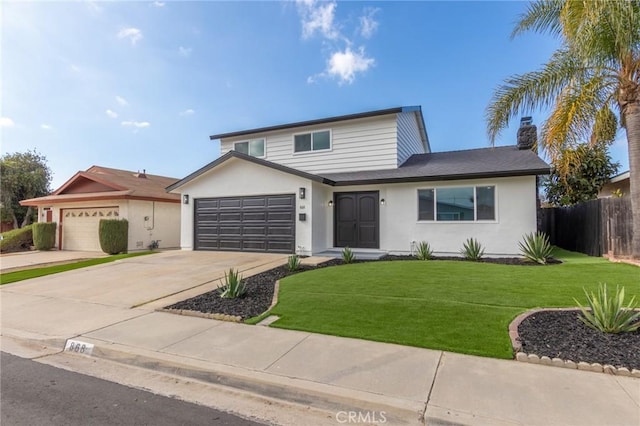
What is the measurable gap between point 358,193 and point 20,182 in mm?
26888

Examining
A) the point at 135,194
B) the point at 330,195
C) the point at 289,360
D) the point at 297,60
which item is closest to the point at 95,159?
the point at 135,194

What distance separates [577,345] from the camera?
153 inches

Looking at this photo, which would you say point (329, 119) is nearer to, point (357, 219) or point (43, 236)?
point (357, 219)

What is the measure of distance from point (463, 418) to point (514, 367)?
1.27 metres

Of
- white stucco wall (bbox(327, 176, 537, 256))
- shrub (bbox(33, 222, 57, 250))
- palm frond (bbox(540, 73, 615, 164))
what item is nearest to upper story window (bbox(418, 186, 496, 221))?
white stucco wall (bbox(327, 176, 537, 256))

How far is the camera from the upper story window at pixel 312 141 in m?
Result: 14.6

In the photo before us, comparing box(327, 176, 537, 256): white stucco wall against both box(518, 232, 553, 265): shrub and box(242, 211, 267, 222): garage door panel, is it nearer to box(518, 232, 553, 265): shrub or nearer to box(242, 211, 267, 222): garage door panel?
box(518, 232, 553, 265): shrub

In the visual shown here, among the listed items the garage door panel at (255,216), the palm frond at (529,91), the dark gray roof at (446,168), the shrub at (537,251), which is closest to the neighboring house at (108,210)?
the dark gray roof at (446,168)

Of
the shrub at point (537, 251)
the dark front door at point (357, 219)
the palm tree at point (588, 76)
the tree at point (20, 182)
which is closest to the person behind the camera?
the palm tree at point (588, 76)

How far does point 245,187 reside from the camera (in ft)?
44.2

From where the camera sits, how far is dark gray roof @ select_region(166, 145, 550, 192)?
35.1 feet

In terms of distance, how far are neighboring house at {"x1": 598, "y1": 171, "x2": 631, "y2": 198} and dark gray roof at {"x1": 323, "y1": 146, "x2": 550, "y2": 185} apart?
19.1 feet

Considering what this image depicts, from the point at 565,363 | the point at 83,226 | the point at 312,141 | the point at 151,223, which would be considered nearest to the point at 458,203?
the point at 312,141

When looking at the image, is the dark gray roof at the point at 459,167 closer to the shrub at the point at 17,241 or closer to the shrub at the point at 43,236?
the shrub at the point at 43,236
